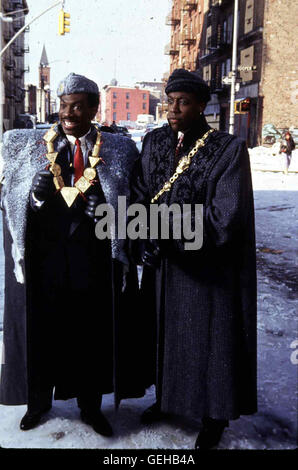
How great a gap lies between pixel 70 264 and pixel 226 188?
1.09 meters

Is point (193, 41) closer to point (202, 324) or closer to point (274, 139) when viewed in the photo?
point (274, 139)

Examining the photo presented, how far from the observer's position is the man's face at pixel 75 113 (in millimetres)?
2922

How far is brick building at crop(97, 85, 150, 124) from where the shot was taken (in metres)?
123

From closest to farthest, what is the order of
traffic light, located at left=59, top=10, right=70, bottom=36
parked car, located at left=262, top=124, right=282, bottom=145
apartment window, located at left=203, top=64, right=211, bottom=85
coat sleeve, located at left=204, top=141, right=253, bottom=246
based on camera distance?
coat sleeve, located at left=204, top=141, right=253, bottom=246, traffic light, located at left=59, top=10, right=70, bottom=36, parked car, located at left=262, top=124, right=282, bottom=145, apartment window, located at left=203, top=64, right=211, bottom=85

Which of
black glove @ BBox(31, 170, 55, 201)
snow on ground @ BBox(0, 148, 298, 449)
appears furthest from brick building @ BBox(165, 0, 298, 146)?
black glove @ BBox(31, 170, 55, 201)

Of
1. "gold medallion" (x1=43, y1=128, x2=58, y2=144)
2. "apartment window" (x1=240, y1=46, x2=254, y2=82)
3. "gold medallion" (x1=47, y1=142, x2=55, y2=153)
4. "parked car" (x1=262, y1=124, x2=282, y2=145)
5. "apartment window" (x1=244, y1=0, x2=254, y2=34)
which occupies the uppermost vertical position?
"apartment window" (x1=244, y1=0, x2=254, y2=34)

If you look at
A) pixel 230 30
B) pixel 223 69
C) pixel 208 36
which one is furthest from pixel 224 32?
pixel 208 36

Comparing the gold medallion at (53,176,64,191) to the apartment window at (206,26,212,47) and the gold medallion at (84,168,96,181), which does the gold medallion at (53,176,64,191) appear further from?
the apartment window at (206,26,212,47)

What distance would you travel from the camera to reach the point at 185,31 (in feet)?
171

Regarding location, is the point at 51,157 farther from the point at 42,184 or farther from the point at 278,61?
the point at 278,61

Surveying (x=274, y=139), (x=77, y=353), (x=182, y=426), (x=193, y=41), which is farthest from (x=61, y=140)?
(x=193, y=41)

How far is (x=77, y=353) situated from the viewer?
323cm

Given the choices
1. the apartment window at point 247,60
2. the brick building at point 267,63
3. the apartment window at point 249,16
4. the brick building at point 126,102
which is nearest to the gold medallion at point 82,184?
the brick building at point 267,63

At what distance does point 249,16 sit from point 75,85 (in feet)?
115
